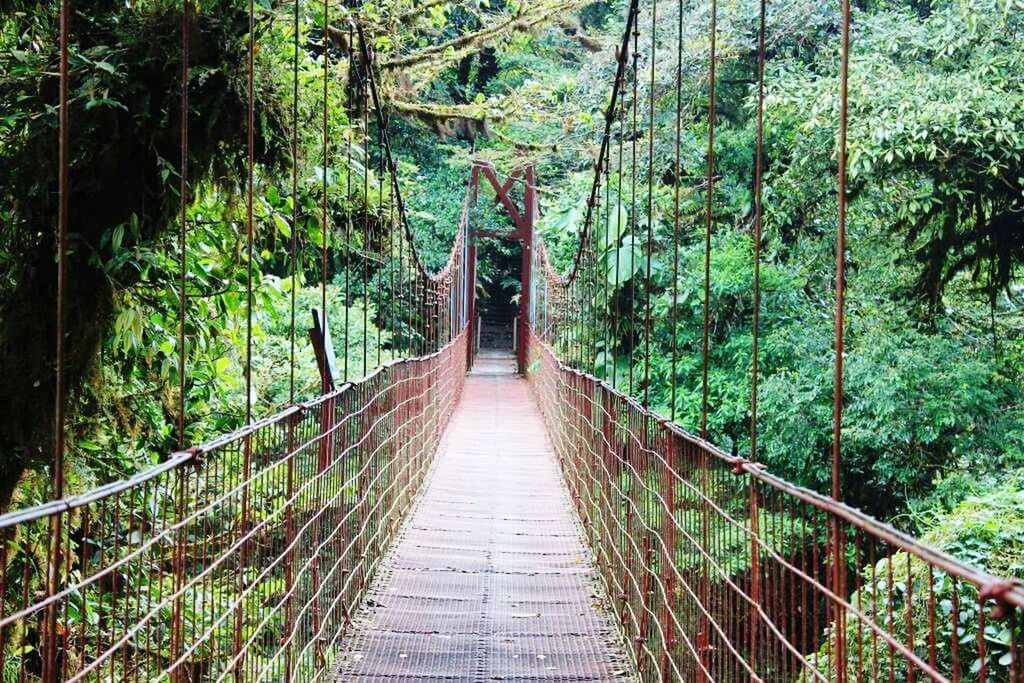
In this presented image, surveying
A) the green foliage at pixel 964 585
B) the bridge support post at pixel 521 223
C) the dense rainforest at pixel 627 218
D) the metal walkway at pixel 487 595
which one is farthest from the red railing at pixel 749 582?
the bridge support post at pixel 521 223

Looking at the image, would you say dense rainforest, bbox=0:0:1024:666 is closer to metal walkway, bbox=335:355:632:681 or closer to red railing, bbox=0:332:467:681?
red railing, bbox=0:332:467:681

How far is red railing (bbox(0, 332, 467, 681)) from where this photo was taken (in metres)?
1.15

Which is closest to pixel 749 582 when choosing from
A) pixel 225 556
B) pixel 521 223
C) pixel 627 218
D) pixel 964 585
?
pixel 225 556

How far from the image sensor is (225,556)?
142 cm

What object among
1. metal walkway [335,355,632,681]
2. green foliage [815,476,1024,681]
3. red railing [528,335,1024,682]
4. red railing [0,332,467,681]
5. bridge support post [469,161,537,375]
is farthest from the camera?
bridge support post [469,161,537,375]

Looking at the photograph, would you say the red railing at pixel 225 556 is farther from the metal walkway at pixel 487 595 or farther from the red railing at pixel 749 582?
the red railing at pixel 749 582

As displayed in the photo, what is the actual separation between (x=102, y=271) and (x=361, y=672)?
1.11 m

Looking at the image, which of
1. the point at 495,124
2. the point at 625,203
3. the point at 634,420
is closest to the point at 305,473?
the point at 634,420

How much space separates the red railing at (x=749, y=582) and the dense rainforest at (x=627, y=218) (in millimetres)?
351

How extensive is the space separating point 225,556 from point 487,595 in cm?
187

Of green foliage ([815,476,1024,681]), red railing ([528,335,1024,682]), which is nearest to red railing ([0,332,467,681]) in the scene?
red railing ([528,335,1024,682])

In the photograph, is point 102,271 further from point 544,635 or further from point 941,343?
point 941,343

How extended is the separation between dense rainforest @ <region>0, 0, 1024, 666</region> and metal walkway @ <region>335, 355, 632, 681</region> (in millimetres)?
730

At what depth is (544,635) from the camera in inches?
109
